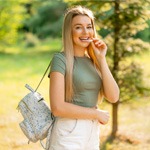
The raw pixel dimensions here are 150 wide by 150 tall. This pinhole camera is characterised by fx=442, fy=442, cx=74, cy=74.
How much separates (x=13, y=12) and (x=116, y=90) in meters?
19.5

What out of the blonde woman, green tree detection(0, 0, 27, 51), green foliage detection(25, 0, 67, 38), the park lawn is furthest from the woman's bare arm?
green foliage detection(25, 0, 67, 38)

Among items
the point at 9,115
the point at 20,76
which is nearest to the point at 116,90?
the point at 9,115

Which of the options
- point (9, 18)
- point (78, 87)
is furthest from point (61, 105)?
point (9, 18)

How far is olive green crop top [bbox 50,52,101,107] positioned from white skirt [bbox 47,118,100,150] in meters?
0.14

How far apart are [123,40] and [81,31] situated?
4280 mm

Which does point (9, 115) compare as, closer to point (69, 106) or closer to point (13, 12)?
point (69, 106)

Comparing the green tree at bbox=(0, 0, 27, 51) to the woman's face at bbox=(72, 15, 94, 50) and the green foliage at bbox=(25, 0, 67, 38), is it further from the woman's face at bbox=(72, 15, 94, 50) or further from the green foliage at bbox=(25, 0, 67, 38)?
the woman's face at bbox=(72, 15, 94, 50)

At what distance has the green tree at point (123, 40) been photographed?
7.05 metres

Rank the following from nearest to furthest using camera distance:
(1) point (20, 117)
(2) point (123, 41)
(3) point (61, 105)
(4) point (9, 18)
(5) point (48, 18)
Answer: (3) point (61, 105) → (2) point (123, 41) → (1) point (20, 117) → (4) point (9, 18) → (5) point (48, 18)

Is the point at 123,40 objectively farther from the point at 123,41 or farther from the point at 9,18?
the point at 9,18

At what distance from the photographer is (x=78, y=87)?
3.01 meters

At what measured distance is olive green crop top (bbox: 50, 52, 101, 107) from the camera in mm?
2957

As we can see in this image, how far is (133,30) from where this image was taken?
23.6 feet

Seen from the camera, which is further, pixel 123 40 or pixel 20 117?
pixel 20 117
